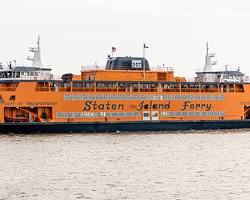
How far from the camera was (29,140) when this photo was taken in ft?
160

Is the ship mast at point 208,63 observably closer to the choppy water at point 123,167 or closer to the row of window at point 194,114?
the row of window at point 194,114

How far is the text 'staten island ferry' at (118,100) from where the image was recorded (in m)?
55.9

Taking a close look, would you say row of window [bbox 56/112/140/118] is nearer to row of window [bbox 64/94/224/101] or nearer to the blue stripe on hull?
row of window [bbox 64/94/224/101]

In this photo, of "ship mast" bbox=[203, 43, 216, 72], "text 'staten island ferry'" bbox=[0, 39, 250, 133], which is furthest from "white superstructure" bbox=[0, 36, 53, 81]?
"ship mast" bbox=[203, 43, 216, 72]

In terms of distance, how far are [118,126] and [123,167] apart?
21.0 m

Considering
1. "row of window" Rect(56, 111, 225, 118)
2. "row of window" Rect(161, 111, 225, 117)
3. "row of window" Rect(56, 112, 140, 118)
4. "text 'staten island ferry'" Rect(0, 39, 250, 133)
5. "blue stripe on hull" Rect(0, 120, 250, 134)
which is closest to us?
"blue stripe on hull" Rect(0, 120, 250, 134)

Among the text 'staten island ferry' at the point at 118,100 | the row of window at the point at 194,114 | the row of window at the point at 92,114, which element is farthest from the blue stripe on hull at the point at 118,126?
the row of window at the point at 92,114

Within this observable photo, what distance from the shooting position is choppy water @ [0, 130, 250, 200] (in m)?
30.2

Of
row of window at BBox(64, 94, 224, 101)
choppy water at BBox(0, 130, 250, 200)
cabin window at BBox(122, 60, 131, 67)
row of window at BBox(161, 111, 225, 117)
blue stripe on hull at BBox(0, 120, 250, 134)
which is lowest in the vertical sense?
choppy water at BBox(0, 130, 250, 200)

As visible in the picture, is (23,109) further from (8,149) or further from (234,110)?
(234,110)

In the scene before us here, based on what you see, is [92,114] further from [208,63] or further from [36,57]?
[208,63]

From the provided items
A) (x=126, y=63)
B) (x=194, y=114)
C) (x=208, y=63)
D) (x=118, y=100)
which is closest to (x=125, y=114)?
(x=118, y=100)

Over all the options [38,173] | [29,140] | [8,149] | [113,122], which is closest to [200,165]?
[38,173]

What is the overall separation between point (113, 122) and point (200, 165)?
20.6 meters
